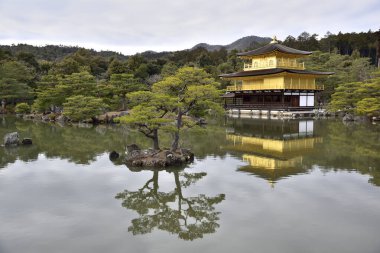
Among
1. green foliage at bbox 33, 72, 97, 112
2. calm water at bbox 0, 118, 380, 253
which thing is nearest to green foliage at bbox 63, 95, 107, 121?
green foliage at bbox 33, 72, 97, 112

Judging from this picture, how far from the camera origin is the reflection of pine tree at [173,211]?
288 inches

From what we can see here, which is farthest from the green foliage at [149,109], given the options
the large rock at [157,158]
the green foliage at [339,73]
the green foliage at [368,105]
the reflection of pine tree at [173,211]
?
the green foliage at [339,73]

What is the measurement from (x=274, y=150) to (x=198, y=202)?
8528 millimetres

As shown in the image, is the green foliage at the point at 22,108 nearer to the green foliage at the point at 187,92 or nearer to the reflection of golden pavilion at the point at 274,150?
the reflection of golden pavilion at the point at 274,150

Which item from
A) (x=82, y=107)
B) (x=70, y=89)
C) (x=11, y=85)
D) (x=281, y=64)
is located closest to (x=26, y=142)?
(x=82, y=107)

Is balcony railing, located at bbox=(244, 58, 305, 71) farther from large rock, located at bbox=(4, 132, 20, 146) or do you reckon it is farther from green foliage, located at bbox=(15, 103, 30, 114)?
large rock, located at bbox=(4, 132, 20, 146)

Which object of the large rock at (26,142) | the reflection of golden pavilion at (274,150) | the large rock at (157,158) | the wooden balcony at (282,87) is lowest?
the reflection of golden pavilion at (274,150)

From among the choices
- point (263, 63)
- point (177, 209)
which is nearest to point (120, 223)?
point (177, 209)

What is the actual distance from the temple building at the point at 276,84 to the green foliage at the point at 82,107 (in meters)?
19.2

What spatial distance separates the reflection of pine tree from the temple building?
99.1 feet

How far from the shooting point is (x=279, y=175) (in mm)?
11641

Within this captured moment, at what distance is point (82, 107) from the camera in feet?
100

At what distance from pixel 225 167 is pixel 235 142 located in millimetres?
6390

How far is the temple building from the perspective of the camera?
3894 centimetres
